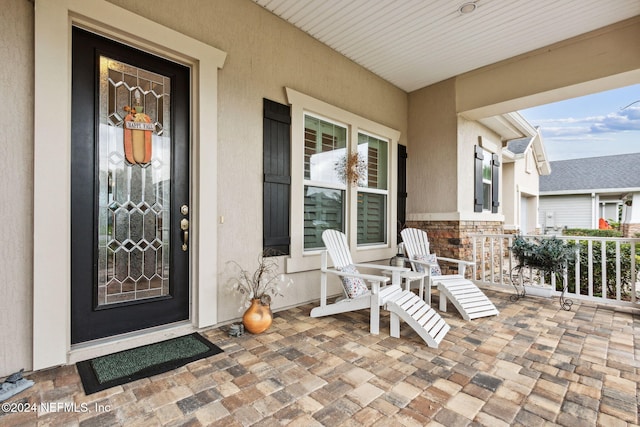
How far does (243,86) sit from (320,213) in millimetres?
1779

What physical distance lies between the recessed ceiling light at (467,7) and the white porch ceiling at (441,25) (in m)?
0.03

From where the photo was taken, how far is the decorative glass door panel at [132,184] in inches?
96.0

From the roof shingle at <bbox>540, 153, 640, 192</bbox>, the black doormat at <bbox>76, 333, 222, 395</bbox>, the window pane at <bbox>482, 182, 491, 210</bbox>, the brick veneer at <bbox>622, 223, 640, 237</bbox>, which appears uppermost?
the roof shingle at <bbox>540, 153, 640, 192</bbox>

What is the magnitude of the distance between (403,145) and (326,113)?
201cm

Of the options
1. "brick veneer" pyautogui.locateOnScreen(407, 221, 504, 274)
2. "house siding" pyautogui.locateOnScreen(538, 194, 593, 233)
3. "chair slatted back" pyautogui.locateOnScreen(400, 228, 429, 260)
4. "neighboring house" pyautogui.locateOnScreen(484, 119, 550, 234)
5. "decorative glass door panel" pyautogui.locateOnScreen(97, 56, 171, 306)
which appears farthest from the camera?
"house siding" pyautogui.locateOnScreen(538, 194, 593, 233)

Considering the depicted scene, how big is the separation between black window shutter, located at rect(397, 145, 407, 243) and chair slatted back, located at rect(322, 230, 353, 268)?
6.38ft

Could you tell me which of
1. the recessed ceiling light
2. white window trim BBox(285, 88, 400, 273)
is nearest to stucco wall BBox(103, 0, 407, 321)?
white window trim BBox(285, 88, 400, 273)

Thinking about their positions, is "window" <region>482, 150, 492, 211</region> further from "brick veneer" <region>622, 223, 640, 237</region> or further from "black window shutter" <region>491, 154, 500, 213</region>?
"brick veneer" <region>622, 223, 640, 237</region>

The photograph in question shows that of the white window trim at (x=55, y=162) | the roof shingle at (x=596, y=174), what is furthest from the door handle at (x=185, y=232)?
the roof shingle at (x=596, y=174)

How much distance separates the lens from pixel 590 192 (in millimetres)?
12547

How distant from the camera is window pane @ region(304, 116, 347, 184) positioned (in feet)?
12.7

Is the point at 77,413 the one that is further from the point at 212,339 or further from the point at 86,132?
the point at 86,132

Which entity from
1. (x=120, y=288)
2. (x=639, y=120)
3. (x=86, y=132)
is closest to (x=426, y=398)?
(x=120, y=288)

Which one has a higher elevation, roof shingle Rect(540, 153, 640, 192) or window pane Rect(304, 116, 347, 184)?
roof shingle Rect(540, 153, 640, 192)
